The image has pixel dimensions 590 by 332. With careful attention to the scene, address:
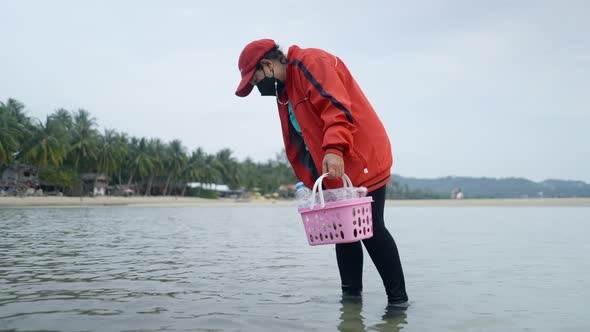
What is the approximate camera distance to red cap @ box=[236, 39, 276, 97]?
294 cm

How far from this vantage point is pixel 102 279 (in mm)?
4258

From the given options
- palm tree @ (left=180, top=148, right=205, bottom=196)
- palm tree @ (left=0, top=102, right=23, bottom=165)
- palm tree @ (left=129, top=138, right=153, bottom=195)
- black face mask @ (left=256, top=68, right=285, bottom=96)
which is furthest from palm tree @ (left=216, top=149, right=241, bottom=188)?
black face mask @ (left=256, top=68, right=285, bottom=96)

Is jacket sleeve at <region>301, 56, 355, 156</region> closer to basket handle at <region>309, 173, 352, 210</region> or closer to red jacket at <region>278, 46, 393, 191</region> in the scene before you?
red jacket at <region>278, 46, 393, 191</region>

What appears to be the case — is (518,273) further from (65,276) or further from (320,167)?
(65,276)

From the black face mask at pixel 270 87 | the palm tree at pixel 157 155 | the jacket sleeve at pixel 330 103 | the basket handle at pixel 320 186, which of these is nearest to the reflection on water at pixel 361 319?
the basket handle at pixel 320 186

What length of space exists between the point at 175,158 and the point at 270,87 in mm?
66013

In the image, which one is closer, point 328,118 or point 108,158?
point 328,118

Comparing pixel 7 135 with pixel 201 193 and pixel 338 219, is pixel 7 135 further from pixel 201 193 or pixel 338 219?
pixel 338 219

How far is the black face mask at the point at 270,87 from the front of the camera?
305 centimetres

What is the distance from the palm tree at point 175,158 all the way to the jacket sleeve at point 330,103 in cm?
6586

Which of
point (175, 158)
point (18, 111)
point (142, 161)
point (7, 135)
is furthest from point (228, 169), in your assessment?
point (7, 135)

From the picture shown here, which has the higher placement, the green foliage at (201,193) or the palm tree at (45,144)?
the palm tree at (45,144)

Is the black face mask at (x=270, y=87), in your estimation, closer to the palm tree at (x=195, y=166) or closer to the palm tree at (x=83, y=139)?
the palm tree at (x=83, y=139)

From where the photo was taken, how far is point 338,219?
2.72 meters
